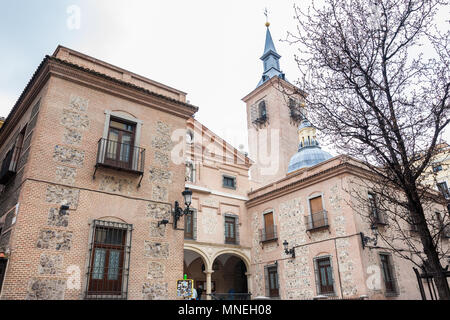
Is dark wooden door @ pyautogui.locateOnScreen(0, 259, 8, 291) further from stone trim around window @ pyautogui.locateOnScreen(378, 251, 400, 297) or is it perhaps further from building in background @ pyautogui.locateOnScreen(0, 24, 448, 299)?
stone trim around window @ pyautogui.locateOnScreen(378, 251, 400, 297)

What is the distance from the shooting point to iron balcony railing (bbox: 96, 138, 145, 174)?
9727 mm

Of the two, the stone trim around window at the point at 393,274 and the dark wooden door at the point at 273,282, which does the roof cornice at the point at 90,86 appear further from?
the dark wooden door at the point at 273,282

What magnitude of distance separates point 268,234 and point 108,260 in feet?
43.3

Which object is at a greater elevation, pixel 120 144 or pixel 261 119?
pixel 261 119

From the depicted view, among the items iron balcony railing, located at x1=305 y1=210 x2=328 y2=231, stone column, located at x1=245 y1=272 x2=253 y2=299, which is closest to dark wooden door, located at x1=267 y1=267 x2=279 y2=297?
stone column, located at x1=245 y1=272 x2=253 y2=299

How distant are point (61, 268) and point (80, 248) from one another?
626 mm

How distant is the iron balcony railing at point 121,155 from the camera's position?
9727mm

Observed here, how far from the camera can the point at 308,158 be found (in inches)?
1086

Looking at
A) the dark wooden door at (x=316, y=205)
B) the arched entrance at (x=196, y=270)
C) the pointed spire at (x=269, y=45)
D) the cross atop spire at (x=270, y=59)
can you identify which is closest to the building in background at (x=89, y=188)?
the dark wooden door at (x=316, y=205)

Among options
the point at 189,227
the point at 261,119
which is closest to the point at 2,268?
the point at 189,227

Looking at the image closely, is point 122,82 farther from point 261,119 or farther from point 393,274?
point 261,119

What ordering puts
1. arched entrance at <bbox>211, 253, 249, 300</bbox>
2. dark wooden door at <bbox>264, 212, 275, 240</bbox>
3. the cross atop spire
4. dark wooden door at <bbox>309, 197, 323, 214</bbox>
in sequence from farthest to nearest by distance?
the cross atop spire → arched entrance at <bbox>211, 253, 249, 300</bbox> → dark wooden door at <bbox>264, 212, 275, 240</bbox> → dark wooden door at <bbox>309, 197, 323, 214</bbox>

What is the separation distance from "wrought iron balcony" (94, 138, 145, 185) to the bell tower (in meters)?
22.2
